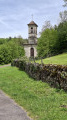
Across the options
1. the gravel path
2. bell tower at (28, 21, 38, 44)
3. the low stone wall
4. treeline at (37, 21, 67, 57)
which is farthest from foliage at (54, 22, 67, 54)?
the gravel path

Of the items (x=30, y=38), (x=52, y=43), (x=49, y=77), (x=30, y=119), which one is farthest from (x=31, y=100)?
(x=30, y=38)

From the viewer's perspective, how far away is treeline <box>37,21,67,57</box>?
44.5 metres

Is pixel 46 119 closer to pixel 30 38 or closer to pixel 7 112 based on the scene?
pixel 7 112

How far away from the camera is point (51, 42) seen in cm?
4522

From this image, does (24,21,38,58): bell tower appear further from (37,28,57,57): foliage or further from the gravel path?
the gravel path

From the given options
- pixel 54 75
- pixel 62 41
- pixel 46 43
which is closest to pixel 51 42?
pixel 46 43

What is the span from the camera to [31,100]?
23.5ft

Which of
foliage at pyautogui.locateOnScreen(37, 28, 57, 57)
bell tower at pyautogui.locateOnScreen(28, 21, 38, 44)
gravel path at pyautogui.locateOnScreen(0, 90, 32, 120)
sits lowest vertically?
gravel path at pyautogui.locateOnScreen(0, 90, 32, 120)

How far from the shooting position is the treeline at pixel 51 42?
44531 millimetres

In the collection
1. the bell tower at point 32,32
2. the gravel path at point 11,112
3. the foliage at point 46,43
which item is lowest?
the gravel path at point 11,112

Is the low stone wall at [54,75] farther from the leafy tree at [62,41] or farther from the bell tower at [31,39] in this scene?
the bell tower at [31,39]

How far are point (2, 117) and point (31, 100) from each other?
2.21 m

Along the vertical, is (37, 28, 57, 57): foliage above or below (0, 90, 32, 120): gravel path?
above

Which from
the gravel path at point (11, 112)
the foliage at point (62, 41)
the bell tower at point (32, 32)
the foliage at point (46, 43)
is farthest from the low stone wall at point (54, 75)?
the bell tower at point (32, 32)
